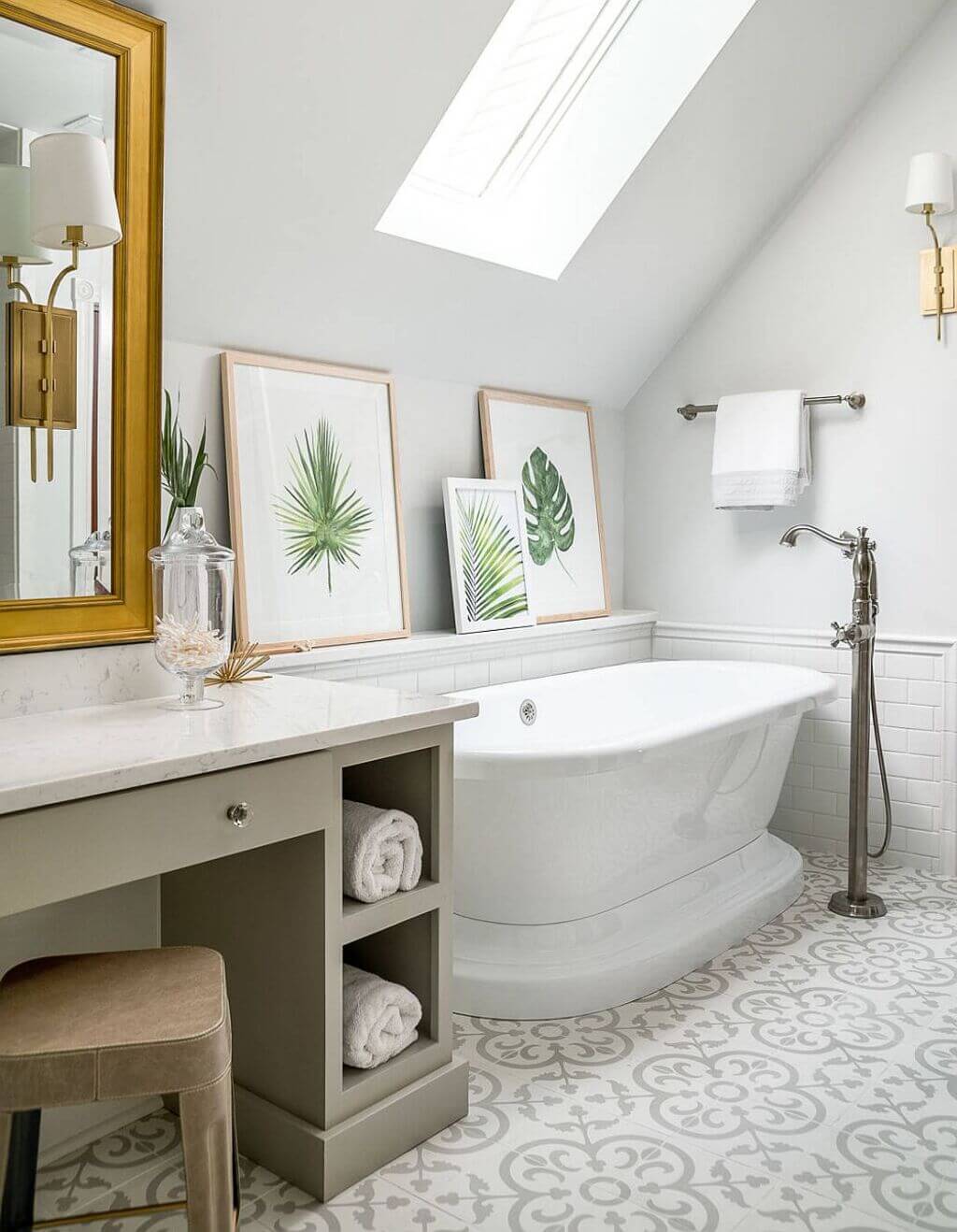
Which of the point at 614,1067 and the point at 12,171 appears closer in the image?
the point at 12,171

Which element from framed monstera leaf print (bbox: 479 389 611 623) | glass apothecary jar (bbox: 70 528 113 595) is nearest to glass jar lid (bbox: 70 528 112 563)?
glass apothecary jar (bbox: 70 528 113 595)

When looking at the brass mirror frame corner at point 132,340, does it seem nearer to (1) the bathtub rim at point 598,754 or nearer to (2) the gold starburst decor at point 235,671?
(2) the gold starburst decor at point 235,671

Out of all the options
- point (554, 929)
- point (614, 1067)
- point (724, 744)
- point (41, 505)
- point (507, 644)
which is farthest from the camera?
point (507, 644)

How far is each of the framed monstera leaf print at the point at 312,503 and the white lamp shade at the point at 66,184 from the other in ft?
3.18

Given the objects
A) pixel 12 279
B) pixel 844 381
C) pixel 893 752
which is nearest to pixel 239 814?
pixel 12 279

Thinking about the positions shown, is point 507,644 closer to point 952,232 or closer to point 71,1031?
point 952,232

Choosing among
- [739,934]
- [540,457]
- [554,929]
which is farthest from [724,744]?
[540,457]

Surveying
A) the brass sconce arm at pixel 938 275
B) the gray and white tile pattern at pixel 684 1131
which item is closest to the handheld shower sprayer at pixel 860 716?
the gray and white tile pattern at pixel 684 1131

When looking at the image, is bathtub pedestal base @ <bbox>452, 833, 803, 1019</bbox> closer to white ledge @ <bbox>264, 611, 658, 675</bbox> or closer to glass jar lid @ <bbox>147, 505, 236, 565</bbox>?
white ledge @ <bbox>264, 611, 658, 675</bbox>

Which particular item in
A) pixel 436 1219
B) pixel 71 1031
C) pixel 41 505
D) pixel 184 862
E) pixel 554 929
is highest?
pixel 41 505

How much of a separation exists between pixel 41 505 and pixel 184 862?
75 centimetres

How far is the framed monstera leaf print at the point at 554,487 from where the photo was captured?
12.4ft

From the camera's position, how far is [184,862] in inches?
64.0

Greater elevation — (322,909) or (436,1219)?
(322,909)
